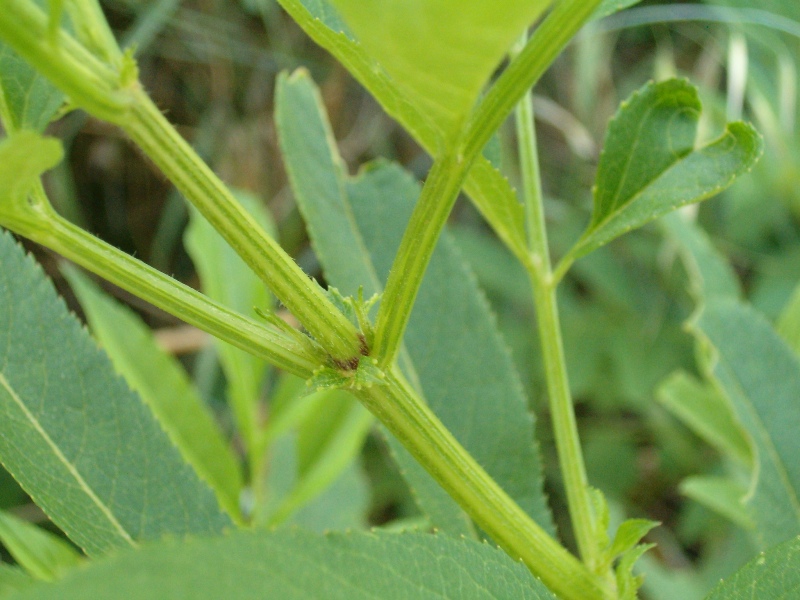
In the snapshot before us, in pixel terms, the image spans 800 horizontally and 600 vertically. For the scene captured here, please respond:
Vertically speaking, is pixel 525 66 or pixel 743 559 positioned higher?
pixel 525 66

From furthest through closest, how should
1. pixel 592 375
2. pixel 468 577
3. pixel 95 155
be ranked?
pixel 95 155 < pixel 592 375 < pixel 468 577

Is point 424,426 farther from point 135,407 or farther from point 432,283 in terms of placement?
point 432,283

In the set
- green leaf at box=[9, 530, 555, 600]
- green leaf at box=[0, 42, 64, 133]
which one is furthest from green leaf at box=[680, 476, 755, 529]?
green leaf at box=[0, 42, 64, 133]

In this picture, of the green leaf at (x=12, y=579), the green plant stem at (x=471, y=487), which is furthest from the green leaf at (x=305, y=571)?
the green leaf at (x=12, y=579)

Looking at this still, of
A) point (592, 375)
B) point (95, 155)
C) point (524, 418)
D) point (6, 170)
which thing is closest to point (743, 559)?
point (592, 375)

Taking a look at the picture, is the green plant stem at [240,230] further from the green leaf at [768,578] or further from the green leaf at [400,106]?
the green leaf at [768,578]

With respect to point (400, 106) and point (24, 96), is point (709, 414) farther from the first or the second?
point (24, 96)

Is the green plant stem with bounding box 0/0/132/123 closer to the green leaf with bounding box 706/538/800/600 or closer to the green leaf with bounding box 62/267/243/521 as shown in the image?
the green leaf with bounding box 706/538/800/600
